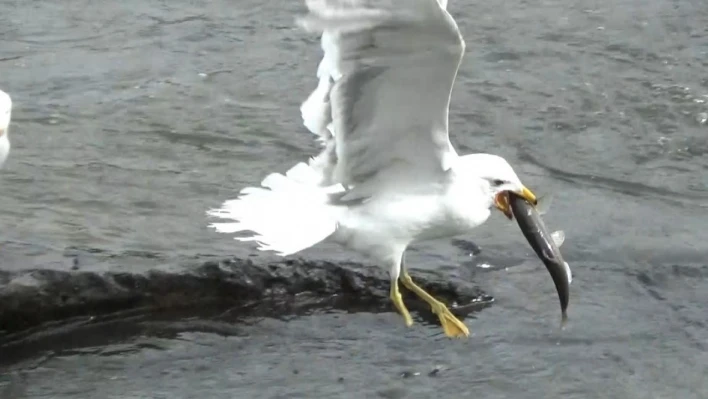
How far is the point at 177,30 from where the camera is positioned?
880 centimetres

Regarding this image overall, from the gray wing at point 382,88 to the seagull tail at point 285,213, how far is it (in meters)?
0.08

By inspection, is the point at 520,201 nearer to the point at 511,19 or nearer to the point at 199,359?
the point at 199,359

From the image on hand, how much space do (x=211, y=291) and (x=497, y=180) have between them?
121cm

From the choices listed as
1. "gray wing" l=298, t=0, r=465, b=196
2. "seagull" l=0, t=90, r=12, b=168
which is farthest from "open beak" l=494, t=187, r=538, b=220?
"seagull" l=0, t=90, r=12, b=168

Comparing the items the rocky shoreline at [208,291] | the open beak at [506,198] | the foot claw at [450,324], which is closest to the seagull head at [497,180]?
the open beak at [506,198]

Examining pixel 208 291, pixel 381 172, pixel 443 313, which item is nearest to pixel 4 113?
pixel 208 291

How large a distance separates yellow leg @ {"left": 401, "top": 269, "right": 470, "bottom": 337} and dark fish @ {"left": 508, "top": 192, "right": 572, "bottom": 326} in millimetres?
392

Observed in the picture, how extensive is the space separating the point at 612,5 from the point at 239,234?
15.7 ft

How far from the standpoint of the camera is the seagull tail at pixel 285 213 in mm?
4594

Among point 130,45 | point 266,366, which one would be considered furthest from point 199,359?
point 130,45

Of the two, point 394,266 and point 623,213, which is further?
point 623,213

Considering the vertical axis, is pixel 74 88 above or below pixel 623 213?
above

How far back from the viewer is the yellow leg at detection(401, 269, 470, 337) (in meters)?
4.93

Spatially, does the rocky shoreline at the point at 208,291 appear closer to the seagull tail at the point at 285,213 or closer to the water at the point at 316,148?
the water at the point at 316,148
